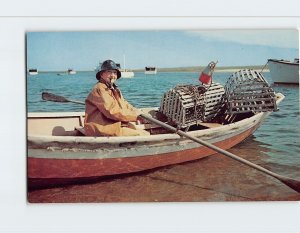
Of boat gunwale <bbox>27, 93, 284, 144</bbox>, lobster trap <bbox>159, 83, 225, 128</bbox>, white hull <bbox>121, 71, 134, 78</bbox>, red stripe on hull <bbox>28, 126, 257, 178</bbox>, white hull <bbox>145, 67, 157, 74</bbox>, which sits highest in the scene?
white hull <bbox>145, 67, 157, 74</bbox>

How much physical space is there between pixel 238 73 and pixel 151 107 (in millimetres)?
905

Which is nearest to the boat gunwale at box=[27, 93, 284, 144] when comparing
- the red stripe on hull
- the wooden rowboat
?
the wooden rowboat

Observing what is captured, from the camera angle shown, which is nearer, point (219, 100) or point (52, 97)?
point (52, 97)

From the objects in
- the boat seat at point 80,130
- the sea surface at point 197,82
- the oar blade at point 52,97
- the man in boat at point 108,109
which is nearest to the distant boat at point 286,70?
the sea surface at point 197,82

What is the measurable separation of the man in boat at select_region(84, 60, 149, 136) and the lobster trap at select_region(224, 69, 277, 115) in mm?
901

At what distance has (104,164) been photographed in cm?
404

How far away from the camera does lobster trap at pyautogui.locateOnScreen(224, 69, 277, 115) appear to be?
4277 mm

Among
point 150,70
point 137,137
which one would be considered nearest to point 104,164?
point 137,137

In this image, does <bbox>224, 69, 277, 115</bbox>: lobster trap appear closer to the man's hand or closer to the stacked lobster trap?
the stacked lobster trap

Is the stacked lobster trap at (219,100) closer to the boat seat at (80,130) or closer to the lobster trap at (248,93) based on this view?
the lobster trap at (248,93)

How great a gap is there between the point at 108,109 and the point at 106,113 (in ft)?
0.14

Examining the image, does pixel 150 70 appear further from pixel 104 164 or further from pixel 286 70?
pixel 286 70

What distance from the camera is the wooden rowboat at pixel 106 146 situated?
392cm

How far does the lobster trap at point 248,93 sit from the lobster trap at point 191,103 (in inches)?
3.8
